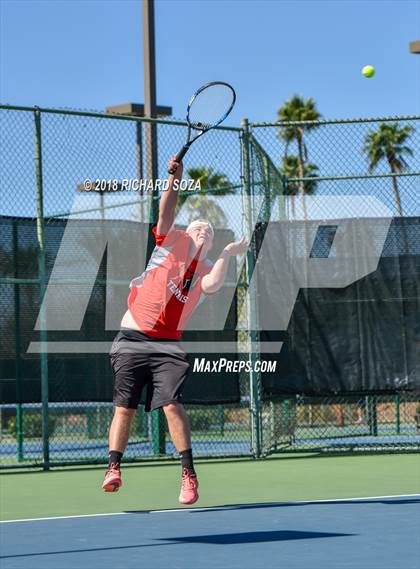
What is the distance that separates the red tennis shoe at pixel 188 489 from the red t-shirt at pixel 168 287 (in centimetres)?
72

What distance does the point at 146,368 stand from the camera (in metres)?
5.91

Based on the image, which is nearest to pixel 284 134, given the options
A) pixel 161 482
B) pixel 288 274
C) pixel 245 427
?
pixel 245 427

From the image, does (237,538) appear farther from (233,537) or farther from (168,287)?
(168,287)

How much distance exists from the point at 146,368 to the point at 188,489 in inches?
27.0

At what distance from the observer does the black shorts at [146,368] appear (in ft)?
19.0

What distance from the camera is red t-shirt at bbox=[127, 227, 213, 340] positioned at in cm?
579

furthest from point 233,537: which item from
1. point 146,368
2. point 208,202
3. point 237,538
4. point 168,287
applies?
point 208,202

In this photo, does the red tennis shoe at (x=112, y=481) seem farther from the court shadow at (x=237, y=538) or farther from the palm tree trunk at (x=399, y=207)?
the palm tree trunk at (x=399, y=207)

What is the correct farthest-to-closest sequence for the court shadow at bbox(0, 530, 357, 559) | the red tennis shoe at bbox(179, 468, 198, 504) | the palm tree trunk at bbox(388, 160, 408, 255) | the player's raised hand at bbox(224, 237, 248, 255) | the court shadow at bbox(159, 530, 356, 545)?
the palm tree trunk at bbox(388, 160, 408, 255), the court shadow at bbox(159, 530, 356, 545), the court shadow at bbox(0, 530, 357, 559), the player's raised hand at bbox(224, 237, 248, 255), the red tennis shoe at bbox(179, 468, 198, 504)

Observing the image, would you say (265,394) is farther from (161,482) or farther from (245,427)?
(245,427)

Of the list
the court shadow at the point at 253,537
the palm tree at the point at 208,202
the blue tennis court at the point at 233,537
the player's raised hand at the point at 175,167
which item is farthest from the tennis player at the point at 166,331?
the palm tree at the point at 208,202

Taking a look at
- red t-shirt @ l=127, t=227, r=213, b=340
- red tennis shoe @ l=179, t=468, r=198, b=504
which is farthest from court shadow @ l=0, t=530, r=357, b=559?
red t-shirt @ l=127, t=227, r=213, b=340

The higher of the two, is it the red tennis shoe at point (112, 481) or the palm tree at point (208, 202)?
the palm tree at point (208, 202)

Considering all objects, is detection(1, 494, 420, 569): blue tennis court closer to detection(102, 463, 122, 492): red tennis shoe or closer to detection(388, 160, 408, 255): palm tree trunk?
detection(102, 463, 122, 492): red tennis shoe
